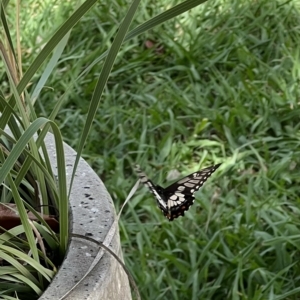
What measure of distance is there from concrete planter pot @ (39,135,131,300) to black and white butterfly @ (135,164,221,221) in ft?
0.63

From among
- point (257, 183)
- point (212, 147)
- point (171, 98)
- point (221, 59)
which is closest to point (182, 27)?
point (221, 59)

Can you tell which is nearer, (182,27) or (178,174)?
(178,174)

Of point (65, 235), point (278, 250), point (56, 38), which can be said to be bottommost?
point (278, 250)

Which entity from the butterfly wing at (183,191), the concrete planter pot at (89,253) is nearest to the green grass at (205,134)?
the butterfly wing at (183,191)

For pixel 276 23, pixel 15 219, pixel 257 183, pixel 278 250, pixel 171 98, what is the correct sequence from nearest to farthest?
1. pixel 15 219
2. pixel 278 250
3. pixel 257 183
4. pixel 171 98
5. pixel 276 23

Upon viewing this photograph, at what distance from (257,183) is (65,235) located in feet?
3.74

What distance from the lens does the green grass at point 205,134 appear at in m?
1.75

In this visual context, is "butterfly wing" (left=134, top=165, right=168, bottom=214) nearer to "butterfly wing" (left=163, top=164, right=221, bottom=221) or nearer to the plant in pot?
"butterfly wing" (left=163, top=164, right=221, bottom=221)

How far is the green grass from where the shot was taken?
1753 mm

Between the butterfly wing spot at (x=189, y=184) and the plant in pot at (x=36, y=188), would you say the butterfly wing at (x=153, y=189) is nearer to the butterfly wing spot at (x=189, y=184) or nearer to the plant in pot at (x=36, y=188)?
the butterfly wing spot at (x=189, y=184)

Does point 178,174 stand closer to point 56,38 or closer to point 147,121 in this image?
point 147,121

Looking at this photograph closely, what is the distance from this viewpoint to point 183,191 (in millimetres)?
1372

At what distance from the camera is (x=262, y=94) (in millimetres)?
2305

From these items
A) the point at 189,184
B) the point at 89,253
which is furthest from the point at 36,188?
the point at 189,184
